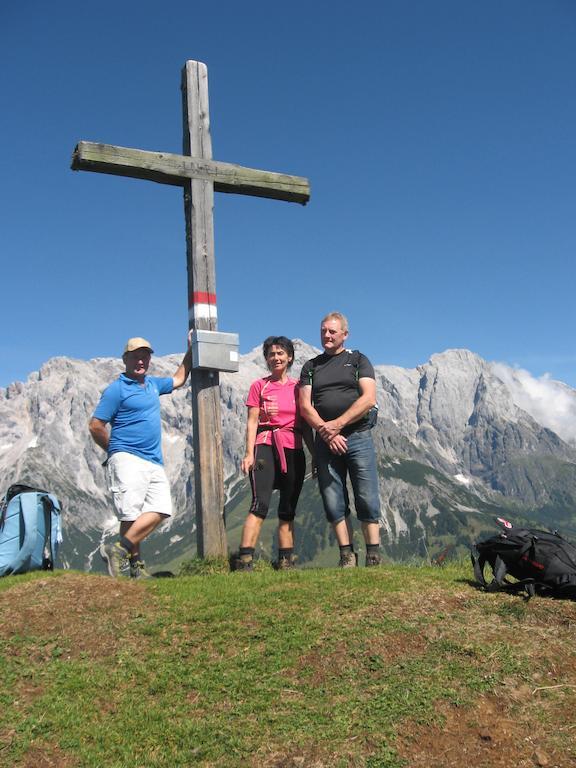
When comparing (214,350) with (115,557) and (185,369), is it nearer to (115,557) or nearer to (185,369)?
(185,369)

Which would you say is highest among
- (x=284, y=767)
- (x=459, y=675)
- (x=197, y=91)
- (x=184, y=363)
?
(x=197, y=91)

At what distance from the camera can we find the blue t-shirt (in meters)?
11.2

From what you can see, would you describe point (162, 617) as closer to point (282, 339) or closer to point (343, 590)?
point (343, 590)

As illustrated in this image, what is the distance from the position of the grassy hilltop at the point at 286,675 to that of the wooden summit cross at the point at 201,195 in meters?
2.54

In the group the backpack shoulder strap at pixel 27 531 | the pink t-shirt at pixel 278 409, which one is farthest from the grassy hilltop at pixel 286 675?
the pink t-shirt at pixel 278 409

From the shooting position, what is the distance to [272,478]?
445 inches

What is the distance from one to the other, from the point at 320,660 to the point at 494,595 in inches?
115

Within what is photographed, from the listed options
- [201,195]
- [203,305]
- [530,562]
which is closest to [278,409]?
[203,305]

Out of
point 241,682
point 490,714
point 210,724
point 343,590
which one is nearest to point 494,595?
point 343,590

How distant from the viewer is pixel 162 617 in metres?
8.45

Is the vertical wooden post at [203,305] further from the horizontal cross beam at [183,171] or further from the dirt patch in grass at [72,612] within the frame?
the dirt patch in grass at [72,612]

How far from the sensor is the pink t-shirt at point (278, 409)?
11.5 m

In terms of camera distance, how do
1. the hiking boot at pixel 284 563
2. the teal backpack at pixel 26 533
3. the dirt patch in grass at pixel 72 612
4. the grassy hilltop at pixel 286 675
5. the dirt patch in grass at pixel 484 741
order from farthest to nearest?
the hiking boot at pixel 284 563 < the teal backpack at pixel 26 533 < the dirt patch in grass at pixel 72 612 < the grassy hilltop at pixel 286 675 < the dirt patch in grass at pixel 484 741

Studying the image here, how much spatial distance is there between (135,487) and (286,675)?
498cm
